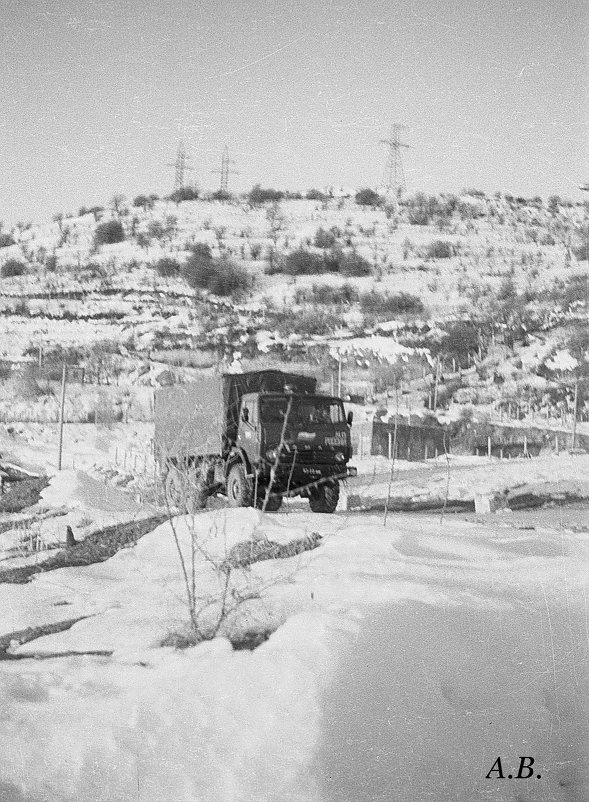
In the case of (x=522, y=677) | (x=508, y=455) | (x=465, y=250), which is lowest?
(x=508, y=455)

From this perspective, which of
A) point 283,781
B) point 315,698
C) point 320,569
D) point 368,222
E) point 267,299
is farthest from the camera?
point 368,222

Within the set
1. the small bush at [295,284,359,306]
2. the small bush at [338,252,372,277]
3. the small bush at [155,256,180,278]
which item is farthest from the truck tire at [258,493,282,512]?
the small bush at [338,252,372,277]

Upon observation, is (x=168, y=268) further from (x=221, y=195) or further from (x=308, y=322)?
(x=221, y=195)

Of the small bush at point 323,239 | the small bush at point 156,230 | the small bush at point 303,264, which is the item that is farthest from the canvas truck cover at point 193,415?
the small bush at point 156,230

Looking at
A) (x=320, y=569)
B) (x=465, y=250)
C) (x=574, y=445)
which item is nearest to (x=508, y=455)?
(x=574, y=445)

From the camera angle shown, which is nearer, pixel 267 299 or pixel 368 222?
pixel 267 299

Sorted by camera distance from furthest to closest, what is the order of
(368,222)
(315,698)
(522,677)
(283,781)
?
(368,222) → (522,677) → (315,698) → (283,781)

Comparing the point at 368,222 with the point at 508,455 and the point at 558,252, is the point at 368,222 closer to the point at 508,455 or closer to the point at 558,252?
the point at 558,252
